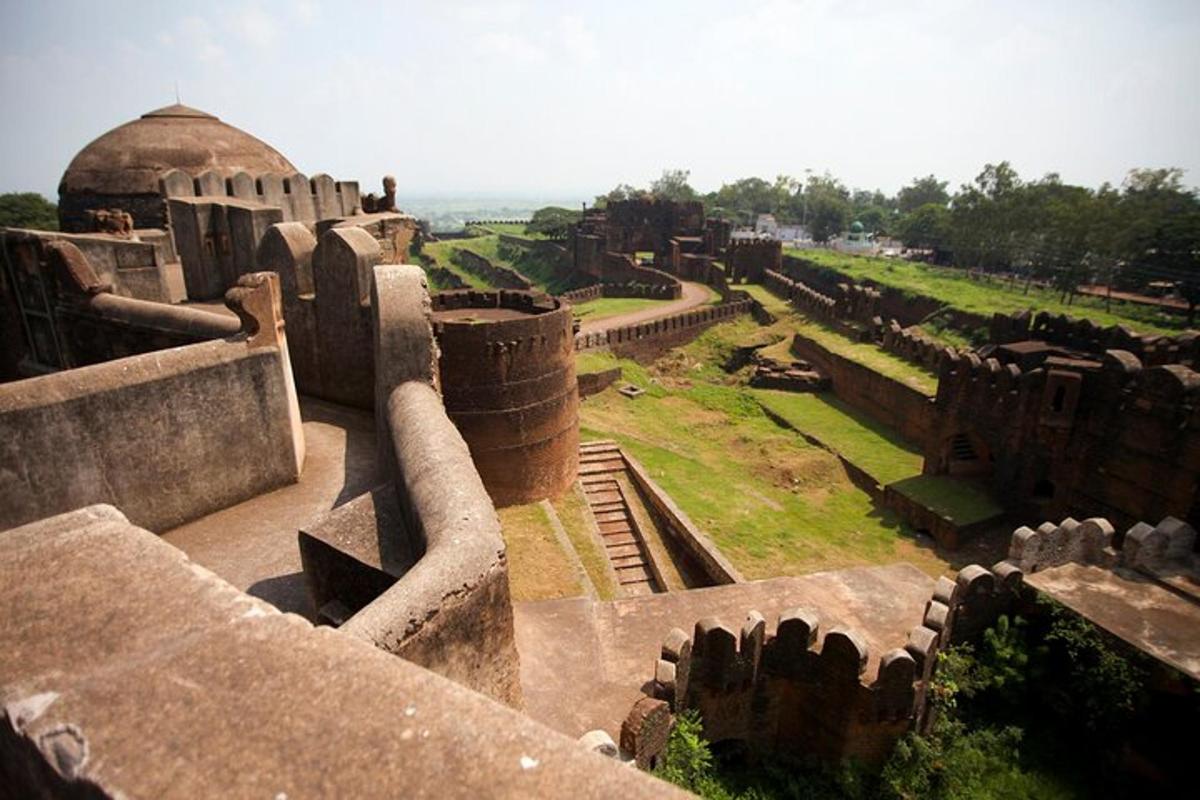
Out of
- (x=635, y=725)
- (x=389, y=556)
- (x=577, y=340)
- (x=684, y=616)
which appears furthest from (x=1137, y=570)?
(x=577, y=340)

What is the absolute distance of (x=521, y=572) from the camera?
12227 mm

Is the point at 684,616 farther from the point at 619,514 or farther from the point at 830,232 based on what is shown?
the point at 830,232

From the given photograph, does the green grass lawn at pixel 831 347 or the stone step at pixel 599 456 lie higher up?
the green grass lawn at pixel 831 347

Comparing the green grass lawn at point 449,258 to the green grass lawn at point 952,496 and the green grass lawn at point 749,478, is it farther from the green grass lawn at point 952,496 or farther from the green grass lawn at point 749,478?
the green grass lawn at point 952,496

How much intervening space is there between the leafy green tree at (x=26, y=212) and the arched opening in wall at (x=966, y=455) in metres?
55.6

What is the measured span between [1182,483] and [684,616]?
10.4 metres

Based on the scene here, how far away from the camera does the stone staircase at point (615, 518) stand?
14.1 m

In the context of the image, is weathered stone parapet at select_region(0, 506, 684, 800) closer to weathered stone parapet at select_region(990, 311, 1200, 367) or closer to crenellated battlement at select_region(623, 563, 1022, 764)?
crenellated battlement at select_region(623, 563, 1022, 764)

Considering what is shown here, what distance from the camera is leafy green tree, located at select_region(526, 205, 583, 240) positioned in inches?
2874

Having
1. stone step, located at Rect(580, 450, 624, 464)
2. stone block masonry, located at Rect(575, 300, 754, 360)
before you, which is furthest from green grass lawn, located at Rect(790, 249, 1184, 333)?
stone step, located at Rect(580, 450, 624, 464)

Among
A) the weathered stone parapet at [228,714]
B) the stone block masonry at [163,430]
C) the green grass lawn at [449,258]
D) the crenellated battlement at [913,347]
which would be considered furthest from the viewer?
the green grass lawn at [449,258]

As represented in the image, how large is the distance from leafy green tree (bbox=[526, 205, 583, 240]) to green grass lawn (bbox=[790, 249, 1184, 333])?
2937 cm

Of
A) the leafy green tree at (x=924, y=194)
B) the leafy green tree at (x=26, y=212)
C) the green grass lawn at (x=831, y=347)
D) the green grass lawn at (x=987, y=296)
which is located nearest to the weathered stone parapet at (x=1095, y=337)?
the green grass lawn at (x=831, y=347)

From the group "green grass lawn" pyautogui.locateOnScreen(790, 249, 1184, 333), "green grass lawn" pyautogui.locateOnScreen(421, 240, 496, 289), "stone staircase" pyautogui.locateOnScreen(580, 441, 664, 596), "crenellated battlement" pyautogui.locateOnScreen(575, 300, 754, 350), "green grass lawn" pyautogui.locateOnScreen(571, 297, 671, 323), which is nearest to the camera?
"stone staircase" pyautogui.locateOnScreen(580, 441, 664, 596)
